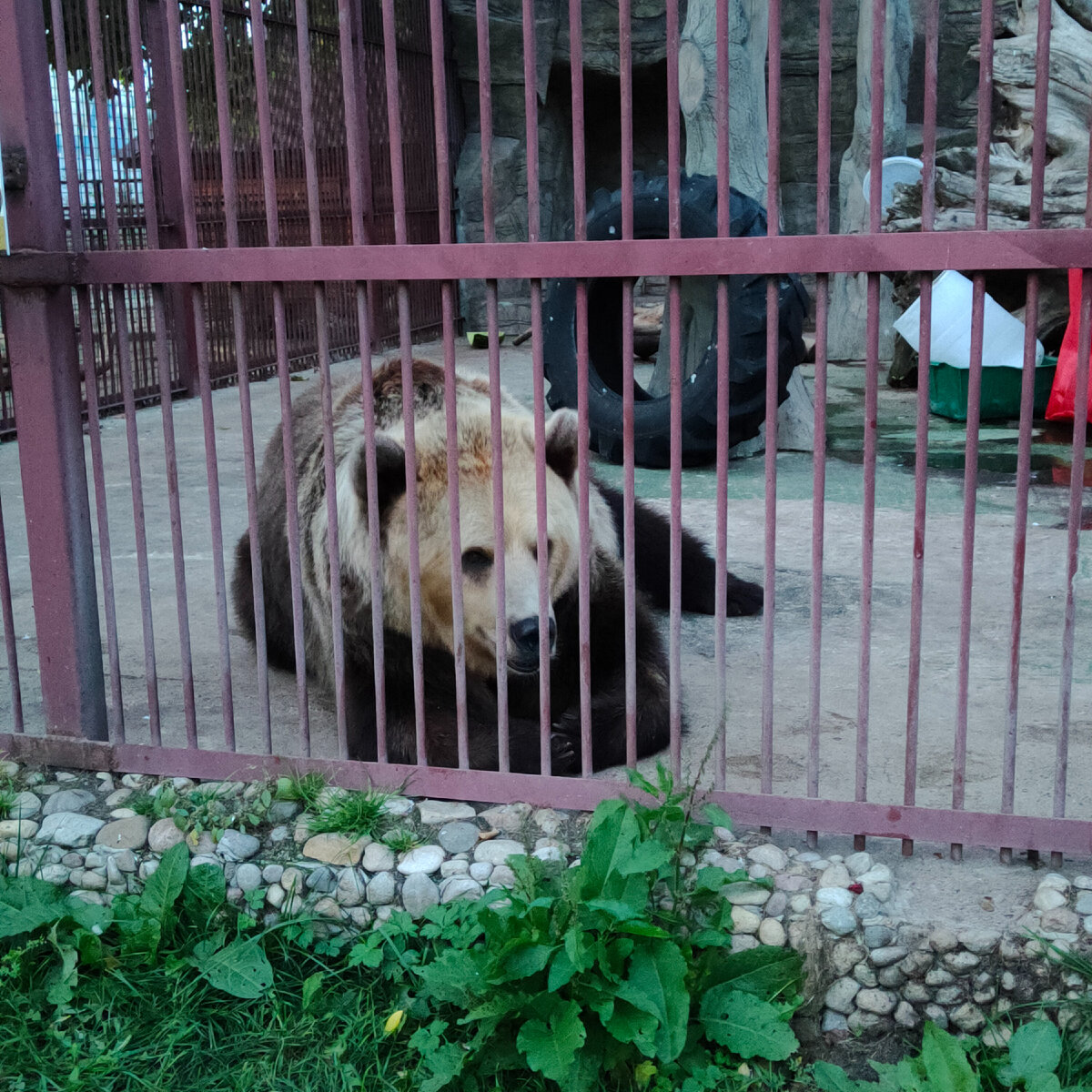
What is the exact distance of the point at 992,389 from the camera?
8.23 meters

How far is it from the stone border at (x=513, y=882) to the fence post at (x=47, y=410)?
0.28m

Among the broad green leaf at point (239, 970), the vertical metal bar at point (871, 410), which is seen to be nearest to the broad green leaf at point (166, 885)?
the broad green leaf at point (239, 970)

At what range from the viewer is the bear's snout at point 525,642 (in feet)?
9.64

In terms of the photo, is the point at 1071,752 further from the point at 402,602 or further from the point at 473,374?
the point at 473,374

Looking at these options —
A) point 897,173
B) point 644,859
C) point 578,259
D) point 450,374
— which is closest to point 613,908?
point 644,859

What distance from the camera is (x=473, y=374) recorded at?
4012 mm

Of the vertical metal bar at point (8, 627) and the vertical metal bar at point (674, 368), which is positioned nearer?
the vertical metal bar at point (674, 368)

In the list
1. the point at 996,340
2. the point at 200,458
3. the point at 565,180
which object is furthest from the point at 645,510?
the point at 565,180

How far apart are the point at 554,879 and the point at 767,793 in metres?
0.49

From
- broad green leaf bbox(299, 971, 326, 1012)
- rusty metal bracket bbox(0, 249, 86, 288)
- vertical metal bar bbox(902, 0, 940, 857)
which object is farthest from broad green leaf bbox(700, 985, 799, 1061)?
rusty metal bracket bbox(0, 249, 86, 288)

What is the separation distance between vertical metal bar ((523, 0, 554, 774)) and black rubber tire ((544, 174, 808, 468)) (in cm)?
373

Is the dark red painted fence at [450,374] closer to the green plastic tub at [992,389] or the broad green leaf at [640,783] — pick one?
the broad green leaf at [640,783]

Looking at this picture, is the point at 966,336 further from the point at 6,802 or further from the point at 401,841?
the point at 6,802

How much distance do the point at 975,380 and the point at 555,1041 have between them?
144 centimetres
